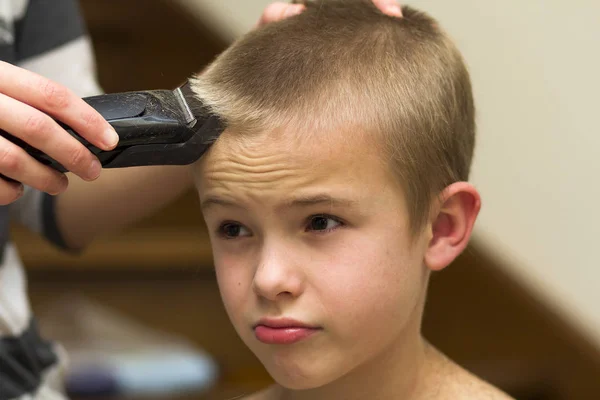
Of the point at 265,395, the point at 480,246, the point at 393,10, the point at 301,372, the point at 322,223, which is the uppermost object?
the point at 393,10

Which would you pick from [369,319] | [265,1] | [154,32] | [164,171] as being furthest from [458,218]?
[154,32]

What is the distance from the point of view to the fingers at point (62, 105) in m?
0.67

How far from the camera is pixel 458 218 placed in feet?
2.62

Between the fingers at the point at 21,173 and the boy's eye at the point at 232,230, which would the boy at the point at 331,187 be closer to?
the boy's eye at the point at 232,230

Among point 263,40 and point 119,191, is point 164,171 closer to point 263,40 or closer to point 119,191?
point 119,191

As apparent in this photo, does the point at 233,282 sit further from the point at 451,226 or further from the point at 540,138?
the point at 540,138

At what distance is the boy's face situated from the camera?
72 cm

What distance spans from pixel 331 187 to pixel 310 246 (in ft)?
0.18

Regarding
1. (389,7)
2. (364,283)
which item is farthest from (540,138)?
(364,283)

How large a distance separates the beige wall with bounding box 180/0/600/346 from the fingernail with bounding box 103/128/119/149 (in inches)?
28.4

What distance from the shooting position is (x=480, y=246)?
53.3 inches

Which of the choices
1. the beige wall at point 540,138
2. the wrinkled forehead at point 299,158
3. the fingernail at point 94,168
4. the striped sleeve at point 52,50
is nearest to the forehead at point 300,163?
the wrinkled forehead at point 299,158

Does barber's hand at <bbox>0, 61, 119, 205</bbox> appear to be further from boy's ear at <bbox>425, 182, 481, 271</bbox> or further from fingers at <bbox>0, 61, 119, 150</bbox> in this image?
boy's ear at <bbox>425, 182, 481, 271</bbox>

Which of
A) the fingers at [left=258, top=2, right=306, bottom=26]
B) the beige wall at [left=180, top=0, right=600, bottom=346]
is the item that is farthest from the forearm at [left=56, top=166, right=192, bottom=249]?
the beige wall at [left=180, top=0, right=600, bottom=346]
